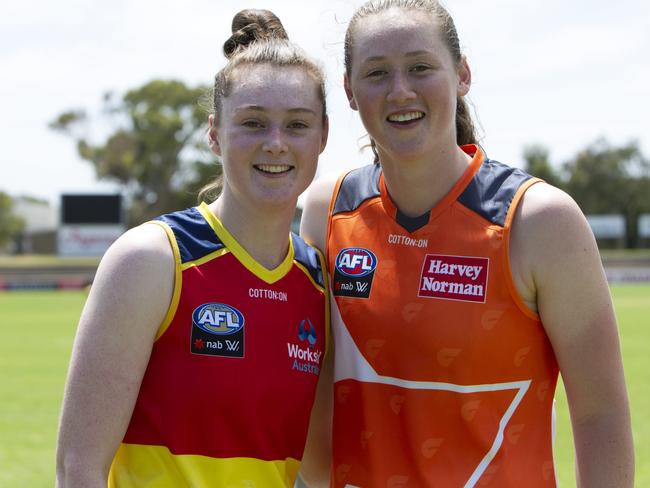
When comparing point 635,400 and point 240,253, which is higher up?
point 240,253

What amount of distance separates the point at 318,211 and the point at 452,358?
821mm

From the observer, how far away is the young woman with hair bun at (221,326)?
7.38 ft

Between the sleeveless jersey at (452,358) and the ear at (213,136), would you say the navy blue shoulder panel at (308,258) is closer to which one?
the sleeveless jersey at (452,358)

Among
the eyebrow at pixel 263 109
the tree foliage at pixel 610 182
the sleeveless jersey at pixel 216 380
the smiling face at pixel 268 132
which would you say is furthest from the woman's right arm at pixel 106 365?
the tree foliage at pixel 610 182

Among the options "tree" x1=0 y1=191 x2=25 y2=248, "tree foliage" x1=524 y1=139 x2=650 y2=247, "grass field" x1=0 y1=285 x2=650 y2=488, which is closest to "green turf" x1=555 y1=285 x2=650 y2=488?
"grass field" x1=0 y1=285 x2=650 y2=488

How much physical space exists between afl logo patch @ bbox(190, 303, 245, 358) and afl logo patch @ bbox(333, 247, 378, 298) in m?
0.43

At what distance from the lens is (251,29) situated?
2.78 metres

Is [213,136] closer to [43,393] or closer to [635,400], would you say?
[635,400]

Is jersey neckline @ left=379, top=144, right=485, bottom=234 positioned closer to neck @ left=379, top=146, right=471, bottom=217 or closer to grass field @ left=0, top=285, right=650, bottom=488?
neck @ left=379, top=146, right=471, bottom=217

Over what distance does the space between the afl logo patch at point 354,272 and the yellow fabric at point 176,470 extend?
2.05 feet

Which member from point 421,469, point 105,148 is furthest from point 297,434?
point 105,148

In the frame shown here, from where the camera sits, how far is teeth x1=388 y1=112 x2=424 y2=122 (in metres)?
2.55

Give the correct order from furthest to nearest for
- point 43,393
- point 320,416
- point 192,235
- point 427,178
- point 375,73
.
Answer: point 43,393 → point 320,416 → point 427,178 → point 375,73 → point 192,235

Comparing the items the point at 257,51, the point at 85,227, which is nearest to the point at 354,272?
the point at 257,51
